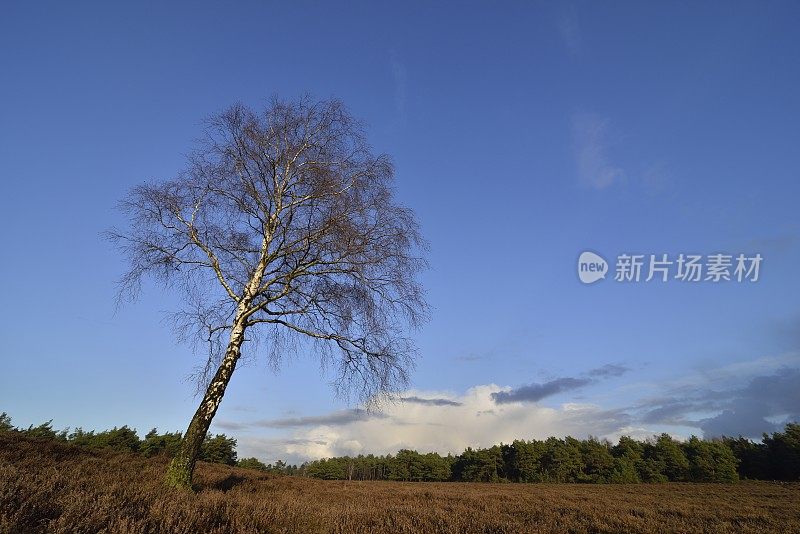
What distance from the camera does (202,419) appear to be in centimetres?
835

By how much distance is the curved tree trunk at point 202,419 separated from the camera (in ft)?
25.5

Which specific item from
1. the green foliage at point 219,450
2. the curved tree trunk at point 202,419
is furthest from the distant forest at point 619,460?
the curved tree trunk at point 202,419

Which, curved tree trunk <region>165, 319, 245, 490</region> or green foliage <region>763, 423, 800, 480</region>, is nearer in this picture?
curved tree trunk <region>165, 319, 245, 490</region>

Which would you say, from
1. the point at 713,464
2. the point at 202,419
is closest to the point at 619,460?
the point at 713,464

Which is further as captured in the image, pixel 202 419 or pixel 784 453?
pixel 784 453

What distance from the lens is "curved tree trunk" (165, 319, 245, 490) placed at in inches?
306

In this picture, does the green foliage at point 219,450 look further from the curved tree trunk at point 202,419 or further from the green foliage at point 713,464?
the green foliage at point 713,464

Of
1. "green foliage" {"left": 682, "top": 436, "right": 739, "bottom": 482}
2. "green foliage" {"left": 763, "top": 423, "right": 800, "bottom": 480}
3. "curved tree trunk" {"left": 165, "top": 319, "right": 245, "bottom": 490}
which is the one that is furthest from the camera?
"green foliage" {"left": 682, "top": 436, "right": 739, "bottom": 482}

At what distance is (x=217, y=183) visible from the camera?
10711 millimetres

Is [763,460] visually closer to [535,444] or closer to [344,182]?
[535,444]

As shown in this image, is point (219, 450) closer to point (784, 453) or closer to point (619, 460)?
point (619, 460)

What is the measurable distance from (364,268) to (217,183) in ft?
15.0

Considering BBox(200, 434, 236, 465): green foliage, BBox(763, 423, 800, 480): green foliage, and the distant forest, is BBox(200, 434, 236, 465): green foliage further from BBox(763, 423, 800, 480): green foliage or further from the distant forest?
BBox(763, 423, 800, 480): green foliage

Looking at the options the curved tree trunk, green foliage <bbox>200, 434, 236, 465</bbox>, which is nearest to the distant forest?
green foliage <bbox>200, 434, 236, 465</bbox>
